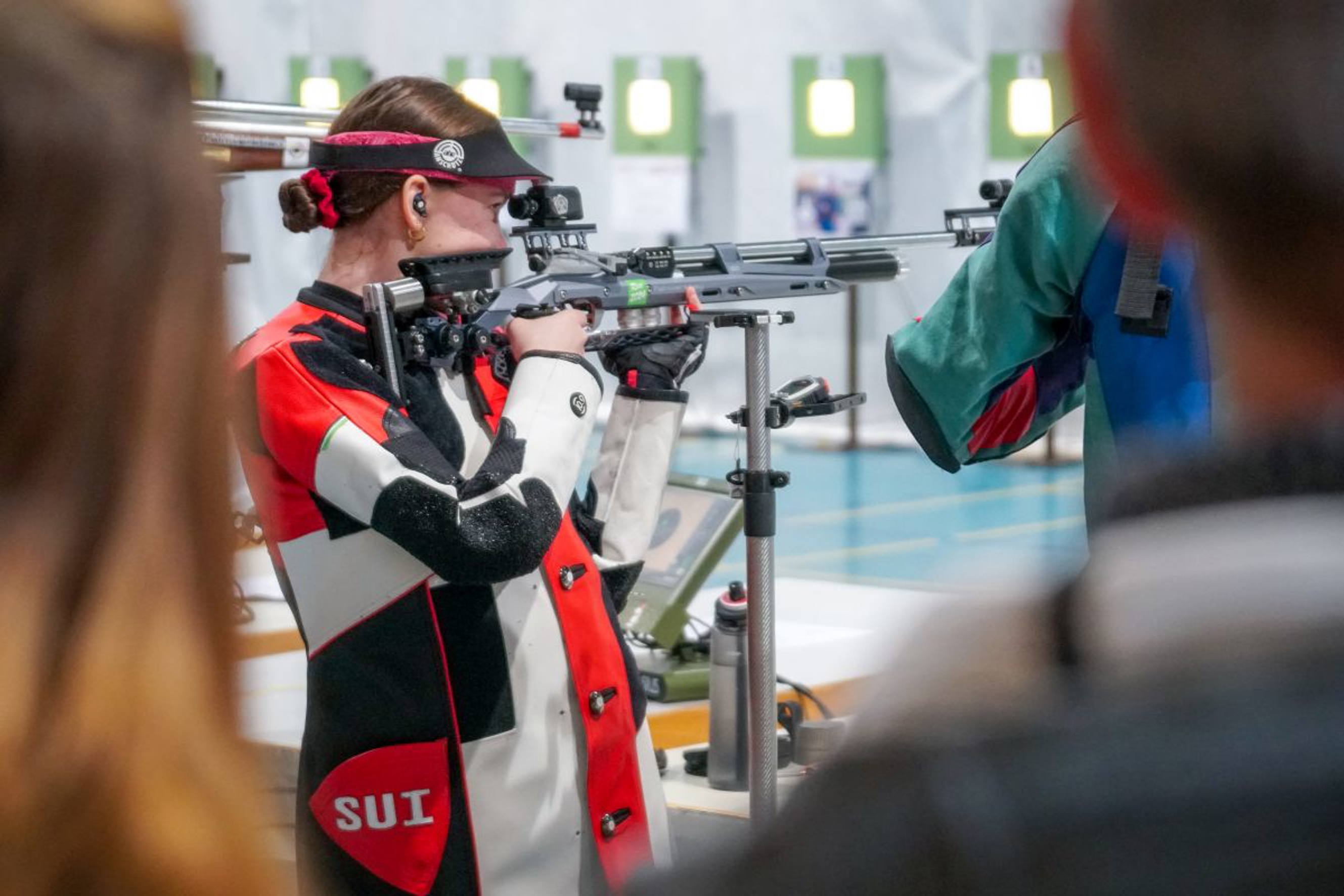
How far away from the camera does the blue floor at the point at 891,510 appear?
6.61 m

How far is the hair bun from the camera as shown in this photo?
2.20 meters

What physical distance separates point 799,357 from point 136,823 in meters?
9.64

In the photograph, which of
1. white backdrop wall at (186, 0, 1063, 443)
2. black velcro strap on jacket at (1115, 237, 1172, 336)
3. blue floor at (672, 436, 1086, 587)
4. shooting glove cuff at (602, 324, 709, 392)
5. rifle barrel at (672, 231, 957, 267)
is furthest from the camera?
white backdrop wall at (186, 0, 1063, 443)

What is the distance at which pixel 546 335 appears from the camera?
7.22ft

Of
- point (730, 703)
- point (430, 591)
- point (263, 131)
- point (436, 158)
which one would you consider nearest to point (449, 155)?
point (436, 158)

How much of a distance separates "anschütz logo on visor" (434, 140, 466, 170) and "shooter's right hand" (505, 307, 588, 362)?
0.71 ft

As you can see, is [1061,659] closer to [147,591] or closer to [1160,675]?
[1160,675]

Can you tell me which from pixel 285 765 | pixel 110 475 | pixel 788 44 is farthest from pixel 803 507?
pixel 110 475

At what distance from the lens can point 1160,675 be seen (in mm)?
533

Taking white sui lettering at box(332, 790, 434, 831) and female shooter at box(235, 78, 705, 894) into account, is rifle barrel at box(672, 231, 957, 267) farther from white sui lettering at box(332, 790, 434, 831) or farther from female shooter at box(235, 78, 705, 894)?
white sui lettering at box(332, 790, 434, 831)

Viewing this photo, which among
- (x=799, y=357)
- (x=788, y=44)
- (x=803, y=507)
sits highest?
(x=788, y=44)

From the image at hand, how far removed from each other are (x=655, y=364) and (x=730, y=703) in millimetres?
689

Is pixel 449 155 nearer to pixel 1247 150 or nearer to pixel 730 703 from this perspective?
pixel 730 703

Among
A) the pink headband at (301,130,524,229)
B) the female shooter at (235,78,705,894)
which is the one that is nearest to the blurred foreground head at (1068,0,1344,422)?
the female shooter at (235,78,705,894)
